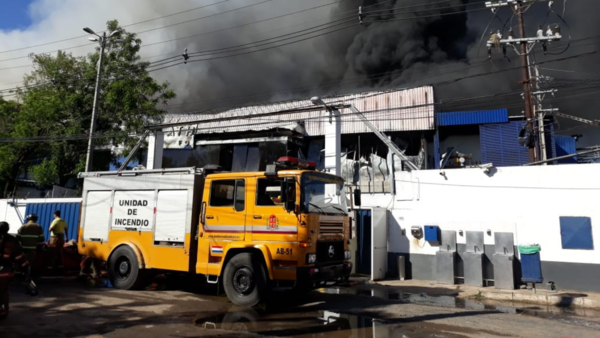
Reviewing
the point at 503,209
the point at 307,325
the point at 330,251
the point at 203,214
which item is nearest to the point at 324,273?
the point at 330,251

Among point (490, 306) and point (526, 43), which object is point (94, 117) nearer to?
point (490, 306)

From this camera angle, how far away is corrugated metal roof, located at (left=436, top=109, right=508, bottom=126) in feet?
73.4

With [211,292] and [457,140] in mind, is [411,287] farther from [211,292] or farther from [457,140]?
[457,140]

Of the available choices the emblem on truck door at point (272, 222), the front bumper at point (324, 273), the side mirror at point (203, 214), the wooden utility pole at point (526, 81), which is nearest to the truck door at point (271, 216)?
the emblem on truck door at point (272, 222)

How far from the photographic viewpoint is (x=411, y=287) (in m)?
11.0

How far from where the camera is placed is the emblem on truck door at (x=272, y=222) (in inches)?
302

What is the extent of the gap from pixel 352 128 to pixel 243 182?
15.5 meters

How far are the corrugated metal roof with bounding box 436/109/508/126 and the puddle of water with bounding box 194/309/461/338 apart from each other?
1774 centimetres

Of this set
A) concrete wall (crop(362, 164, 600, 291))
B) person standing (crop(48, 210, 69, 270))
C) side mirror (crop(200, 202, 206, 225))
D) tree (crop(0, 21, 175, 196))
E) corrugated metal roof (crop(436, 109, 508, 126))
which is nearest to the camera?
side mirror (crop(200, 202, 206, 225))

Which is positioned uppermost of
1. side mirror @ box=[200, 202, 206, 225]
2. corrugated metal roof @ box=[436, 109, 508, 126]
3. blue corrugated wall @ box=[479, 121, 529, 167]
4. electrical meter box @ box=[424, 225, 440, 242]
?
corrugated metal roof @ box=[436, 109, 508, 126]

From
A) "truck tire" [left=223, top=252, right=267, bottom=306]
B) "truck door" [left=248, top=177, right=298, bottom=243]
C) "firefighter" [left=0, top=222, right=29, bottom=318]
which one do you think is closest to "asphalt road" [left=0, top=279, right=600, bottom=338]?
"truck tire" [left=223, top=252, right=267, bottom=306]

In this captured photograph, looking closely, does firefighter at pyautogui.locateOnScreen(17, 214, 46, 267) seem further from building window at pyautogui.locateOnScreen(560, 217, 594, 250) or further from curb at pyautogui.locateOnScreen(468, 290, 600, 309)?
building window at pyautogui.locateOnScreen(560, 217, 594, 250)

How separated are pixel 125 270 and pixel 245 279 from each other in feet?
11.7

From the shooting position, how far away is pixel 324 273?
7707 millimetres
